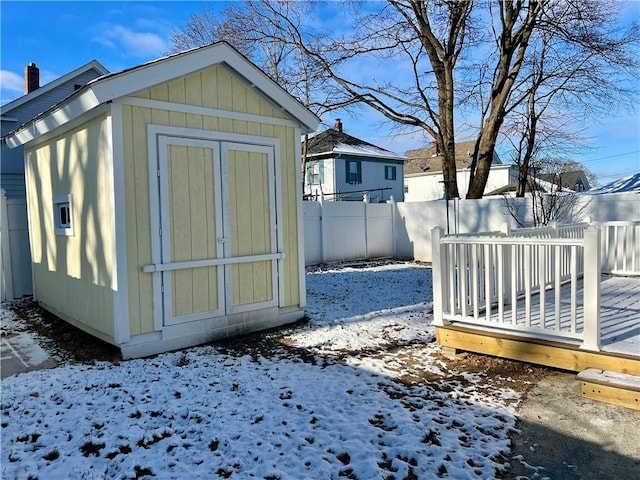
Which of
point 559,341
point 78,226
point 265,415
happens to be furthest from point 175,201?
point 559,341

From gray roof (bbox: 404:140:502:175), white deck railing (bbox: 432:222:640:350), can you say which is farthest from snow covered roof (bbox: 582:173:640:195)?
gray roof (bbox: 404:140:502:175)

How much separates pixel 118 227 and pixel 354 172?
63.5 ft

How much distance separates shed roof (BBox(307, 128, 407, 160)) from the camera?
22.0 metres

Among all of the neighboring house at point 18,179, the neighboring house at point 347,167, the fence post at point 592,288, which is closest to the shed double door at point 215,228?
the fence post at point 592,288

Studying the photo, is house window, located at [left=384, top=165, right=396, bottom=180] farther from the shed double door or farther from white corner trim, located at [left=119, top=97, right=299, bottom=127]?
the shed double door

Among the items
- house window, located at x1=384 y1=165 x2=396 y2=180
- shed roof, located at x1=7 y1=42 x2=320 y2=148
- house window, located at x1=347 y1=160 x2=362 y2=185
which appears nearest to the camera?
shed roof, located at x1=7 y1=42 x2=320 y2=148

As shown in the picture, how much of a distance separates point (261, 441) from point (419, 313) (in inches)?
150

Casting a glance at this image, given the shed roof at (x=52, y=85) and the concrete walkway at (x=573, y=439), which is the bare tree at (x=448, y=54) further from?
the concrete walkway at (x=573, y=439)

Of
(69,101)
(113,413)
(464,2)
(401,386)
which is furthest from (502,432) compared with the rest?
(464,2)

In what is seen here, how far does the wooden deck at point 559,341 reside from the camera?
3.32 meters

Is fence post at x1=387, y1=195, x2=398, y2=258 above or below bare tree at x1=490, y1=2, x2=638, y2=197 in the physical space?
below

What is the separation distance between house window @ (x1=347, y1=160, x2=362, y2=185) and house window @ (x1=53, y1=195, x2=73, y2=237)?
58.1ft

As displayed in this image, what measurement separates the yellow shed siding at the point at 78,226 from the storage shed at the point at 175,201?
0.02 m

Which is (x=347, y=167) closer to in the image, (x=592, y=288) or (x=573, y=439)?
(x=592, y=288)
